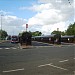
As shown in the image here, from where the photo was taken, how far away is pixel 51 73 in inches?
520

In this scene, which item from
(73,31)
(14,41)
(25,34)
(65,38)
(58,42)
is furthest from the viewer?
(73,31)

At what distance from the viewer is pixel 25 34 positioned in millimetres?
55531

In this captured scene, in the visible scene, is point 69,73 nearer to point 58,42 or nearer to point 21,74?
point 21,74

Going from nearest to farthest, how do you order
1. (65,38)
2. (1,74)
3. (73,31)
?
1. (1,74)
2. (65,38)
3. (73,31)

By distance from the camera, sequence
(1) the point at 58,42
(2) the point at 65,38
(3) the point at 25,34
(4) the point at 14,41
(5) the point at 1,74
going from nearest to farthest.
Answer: (5) the point at 1,74, (3) the point at 25,34, (1) the point at 58,42, (4) the point at 14,41, (2) the point at 65,38

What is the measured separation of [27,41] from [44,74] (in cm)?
4324

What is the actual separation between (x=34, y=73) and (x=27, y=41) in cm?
4293

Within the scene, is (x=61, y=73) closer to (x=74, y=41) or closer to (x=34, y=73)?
(x=34, y=73)

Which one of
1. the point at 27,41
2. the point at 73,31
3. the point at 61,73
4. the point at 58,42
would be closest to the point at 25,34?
the point at 27,41

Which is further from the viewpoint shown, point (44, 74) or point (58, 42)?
point (58, 42)

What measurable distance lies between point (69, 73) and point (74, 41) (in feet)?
249

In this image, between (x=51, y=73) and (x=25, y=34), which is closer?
(x=51, y=73)

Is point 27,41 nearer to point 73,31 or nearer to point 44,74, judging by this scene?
point 44,74

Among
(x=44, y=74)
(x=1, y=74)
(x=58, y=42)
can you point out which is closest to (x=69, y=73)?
(x=44, y=74)
